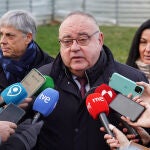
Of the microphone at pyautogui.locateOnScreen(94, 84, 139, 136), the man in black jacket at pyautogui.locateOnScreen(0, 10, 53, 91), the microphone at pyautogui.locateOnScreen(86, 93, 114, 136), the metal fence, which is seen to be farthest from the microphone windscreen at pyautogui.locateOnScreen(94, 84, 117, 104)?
the metal fence

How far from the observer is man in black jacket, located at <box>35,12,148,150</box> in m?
3.00

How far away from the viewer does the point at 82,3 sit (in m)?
15.2

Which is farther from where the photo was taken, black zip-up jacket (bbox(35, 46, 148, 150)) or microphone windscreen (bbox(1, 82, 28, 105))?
black zip-up jacket (bbox(35, 46, 148, 150))

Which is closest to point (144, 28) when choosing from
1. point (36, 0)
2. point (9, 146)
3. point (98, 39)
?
point (98, 39)

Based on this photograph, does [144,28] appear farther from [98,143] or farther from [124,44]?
[124,44]

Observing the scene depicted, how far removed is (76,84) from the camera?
3.14m

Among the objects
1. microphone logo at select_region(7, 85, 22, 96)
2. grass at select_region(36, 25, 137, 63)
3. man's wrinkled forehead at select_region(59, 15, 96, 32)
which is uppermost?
man's wrinkled forehead at select_region(59, 15, 96, 32)

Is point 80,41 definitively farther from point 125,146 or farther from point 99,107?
point 125,146

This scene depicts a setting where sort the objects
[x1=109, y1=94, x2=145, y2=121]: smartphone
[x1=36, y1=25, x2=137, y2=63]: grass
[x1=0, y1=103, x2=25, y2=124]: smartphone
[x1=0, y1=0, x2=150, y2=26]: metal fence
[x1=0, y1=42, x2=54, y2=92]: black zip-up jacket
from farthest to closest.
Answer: [x1=0, y1=0, x2=150, y2=26]: metal fence, [x1=36, y1=25, x2=137, y2=63]: grass, [x1=0, y1=42, x2=54, y2=92]: black zip-up jacket, [x1=0, y1=103, x2=25, y2=124]: smartphone, [x1=109, y1=94, x2=145, y2=121]: smartphone

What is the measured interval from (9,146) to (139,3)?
12.8 m

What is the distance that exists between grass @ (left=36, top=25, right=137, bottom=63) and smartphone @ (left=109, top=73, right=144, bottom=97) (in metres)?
6.42

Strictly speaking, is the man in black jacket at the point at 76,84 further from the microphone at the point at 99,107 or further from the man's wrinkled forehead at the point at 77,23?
Result: the microphone at the point at 99,107

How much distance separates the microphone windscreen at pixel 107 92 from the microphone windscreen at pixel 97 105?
0.28ft

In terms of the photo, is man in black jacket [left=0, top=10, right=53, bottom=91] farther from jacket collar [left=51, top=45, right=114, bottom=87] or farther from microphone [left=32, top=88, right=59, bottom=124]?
microphone [left=32, top=88, right=59, bottom=124]
